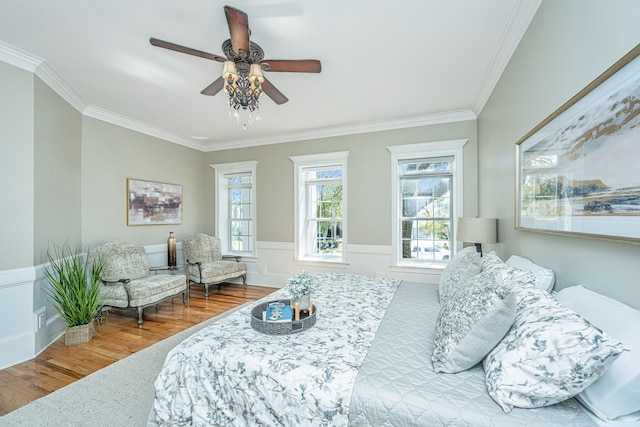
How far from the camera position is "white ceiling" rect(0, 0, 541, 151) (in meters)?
1.90

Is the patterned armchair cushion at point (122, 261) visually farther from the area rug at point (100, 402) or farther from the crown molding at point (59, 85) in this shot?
the crown molding at point (59, 85)

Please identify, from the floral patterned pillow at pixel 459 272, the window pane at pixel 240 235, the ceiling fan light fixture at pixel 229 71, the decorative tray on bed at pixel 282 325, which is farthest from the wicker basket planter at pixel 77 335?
the floral patterned pillow at pixel 459 272

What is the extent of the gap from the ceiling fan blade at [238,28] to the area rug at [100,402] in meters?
2.56

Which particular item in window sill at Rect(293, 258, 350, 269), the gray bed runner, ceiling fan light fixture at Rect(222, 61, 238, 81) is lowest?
window sill at Rect(293, 258, 350, 269)

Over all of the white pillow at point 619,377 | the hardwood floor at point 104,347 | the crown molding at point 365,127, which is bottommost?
the hardwood floor at point 104,347

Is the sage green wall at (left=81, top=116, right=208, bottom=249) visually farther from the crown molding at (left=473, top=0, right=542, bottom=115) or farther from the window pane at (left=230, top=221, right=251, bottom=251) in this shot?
the crown molding at (left=473, top=0, right=542, bottom=115)

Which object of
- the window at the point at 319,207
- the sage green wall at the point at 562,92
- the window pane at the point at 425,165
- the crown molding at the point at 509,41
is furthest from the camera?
the window at the point at 319,207

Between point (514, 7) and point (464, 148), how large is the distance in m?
2.08

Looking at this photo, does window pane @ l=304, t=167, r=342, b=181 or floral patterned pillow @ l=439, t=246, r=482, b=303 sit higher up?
window pane @ l=304, t=167, r=342, b=181

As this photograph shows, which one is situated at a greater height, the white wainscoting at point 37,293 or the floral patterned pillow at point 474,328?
the floral patterned pillow at point 474,328

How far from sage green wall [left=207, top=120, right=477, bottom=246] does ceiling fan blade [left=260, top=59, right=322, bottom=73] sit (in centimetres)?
232

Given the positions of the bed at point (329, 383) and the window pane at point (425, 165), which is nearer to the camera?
the bed at point (329, 383)

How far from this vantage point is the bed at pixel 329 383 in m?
0.99

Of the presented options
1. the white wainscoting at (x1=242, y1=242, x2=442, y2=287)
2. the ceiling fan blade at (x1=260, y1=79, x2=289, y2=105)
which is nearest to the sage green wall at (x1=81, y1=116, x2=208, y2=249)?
the white wainscoting at (x1=242, y1=242, x2=442, y2=287)
